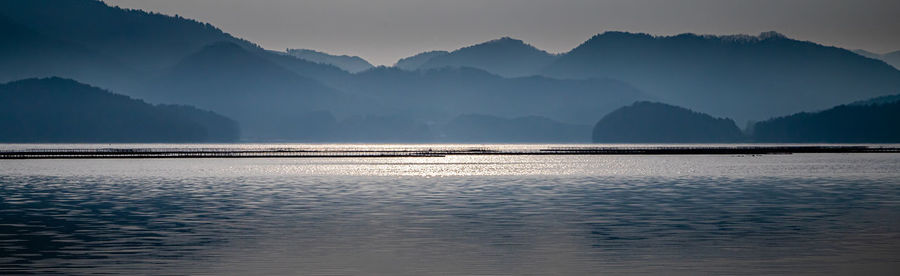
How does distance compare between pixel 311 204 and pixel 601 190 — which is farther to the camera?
pixel 601 190

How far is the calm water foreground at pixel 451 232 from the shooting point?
3130 cm

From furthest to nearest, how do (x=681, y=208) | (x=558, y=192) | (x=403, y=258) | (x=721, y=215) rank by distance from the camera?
(x=558, y=192) → (x=681, y=208) → (x=721, y=215) → (x=403, y=258)

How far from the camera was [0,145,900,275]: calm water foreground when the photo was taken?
31297 millimetres

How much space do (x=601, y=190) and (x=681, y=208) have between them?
19.9 metres

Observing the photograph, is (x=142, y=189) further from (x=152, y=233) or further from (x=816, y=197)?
(x=816, y=197)

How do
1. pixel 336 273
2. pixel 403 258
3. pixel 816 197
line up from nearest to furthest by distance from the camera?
1. pixel 336 273
2. pixel 403 258
3. pixel 816 197

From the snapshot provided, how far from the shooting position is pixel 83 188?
77.9m

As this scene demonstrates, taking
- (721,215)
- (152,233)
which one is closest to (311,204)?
(152,233)

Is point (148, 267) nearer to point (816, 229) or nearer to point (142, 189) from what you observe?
point (816, 229)

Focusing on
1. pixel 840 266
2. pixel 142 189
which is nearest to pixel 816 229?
pixel 840 266

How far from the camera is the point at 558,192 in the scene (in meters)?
72.1

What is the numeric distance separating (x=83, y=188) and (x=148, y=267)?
50.5m

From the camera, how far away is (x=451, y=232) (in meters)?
41.7

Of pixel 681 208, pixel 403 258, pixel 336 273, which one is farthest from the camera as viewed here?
pixel 681 208
